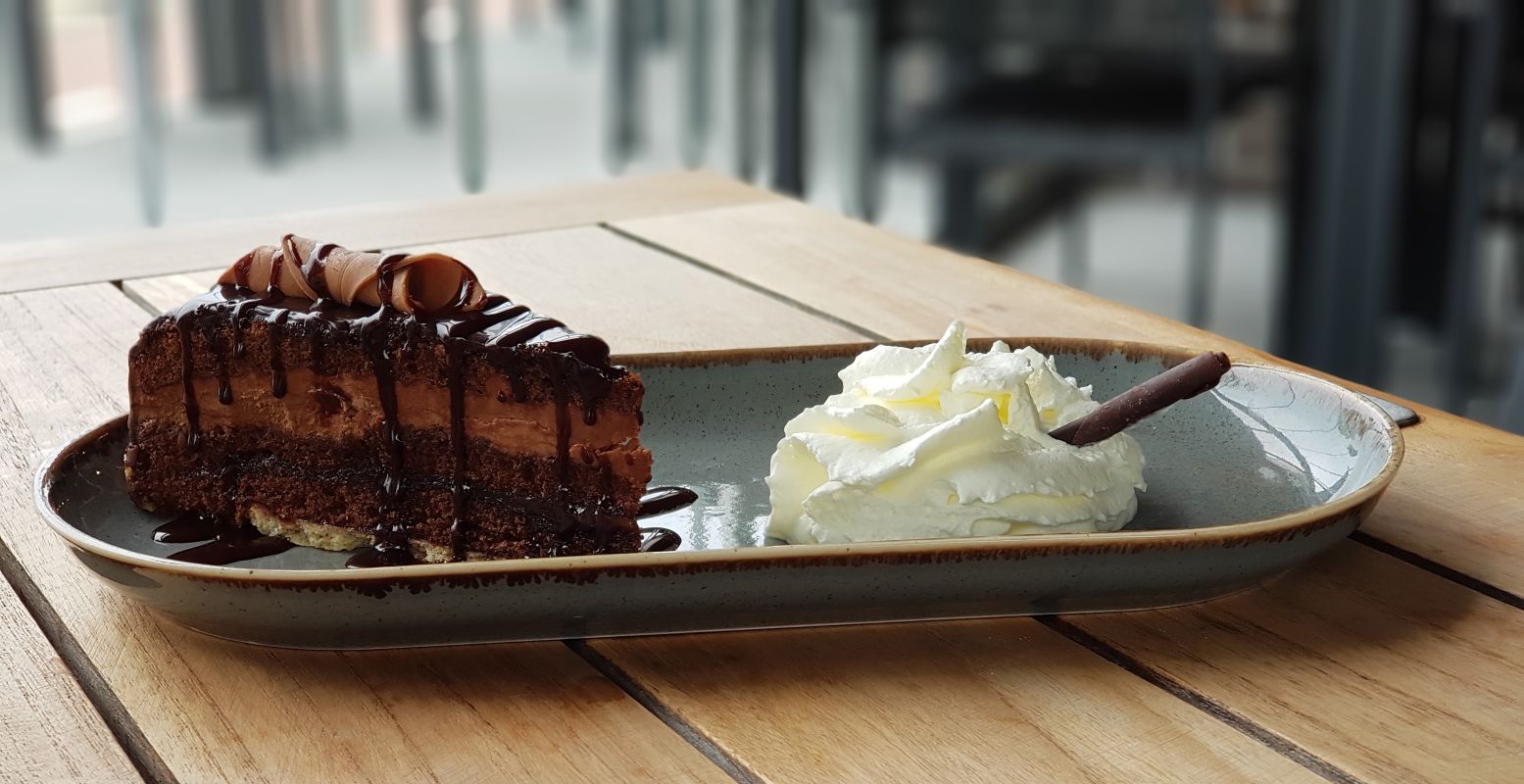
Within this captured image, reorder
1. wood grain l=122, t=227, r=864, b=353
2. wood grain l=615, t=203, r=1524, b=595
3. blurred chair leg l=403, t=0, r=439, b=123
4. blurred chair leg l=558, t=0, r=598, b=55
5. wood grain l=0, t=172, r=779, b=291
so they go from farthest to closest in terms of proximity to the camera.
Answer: blurred chair leg l=558, t=0, r=598, b=55
blurred chair leg l=403, t=0, r=439, b=123
wood grain l=0, t=172, r=779, b=291
wood grain l=122, t=227, r=864, b=353
wood grain l=615, t=203, r=1524, b=595

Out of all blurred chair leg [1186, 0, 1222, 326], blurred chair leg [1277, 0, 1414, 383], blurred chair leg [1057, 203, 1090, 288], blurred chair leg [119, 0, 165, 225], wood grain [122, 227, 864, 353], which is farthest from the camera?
blurred chair leg [1057, 203, 1090, 288]

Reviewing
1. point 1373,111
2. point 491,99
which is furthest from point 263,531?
point 491,99

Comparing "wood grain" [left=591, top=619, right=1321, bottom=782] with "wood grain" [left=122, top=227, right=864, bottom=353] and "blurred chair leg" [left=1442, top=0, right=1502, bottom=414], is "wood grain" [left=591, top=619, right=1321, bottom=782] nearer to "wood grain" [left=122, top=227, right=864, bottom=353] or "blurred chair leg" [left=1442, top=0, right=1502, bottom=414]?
"wood grain" [left=122, top=227, right=864, bottom=353]

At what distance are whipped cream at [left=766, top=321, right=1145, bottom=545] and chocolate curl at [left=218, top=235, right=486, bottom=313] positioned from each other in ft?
0.71

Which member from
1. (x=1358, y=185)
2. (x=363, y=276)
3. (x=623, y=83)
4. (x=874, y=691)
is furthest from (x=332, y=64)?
(x=874, y=691)

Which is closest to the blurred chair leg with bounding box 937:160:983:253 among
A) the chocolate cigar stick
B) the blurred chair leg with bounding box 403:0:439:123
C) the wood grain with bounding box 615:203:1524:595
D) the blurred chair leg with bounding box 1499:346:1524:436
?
the blurred chair leg with bounding box 403:0:439:123

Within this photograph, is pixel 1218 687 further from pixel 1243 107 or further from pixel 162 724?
pixel 1243 107

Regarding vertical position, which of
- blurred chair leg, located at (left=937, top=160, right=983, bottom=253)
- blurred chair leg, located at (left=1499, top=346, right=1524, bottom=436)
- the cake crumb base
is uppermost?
the cake crumb base

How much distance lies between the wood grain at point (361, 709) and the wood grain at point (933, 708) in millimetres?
34

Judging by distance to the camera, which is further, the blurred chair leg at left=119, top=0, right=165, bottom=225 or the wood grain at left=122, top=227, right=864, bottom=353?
the blurred chair leg at left=119, top=0, right=165, bottom=225

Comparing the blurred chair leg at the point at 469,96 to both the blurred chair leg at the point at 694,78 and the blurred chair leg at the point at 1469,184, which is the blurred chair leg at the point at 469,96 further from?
the blurred chair leg at the point at 1469,184

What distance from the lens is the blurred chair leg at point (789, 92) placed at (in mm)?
3883

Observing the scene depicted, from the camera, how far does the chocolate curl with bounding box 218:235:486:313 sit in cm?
96

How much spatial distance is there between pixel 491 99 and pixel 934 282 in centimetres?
341
